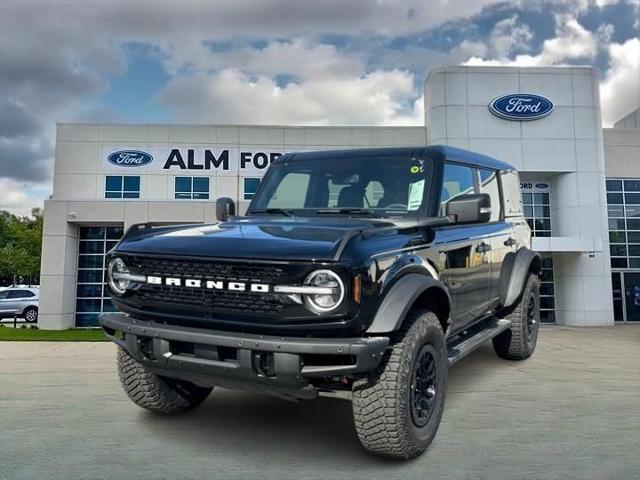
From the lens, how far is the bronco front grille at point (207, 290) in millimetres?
2631

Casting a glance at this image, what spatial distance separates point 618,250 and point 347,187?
16.6 meters

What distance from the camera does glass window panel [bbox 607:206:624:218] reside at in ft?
55.9

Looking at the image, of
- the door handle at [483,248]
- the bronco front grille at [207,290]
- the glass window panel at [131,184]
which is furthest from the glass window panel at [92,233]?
the door handle at [483,248]

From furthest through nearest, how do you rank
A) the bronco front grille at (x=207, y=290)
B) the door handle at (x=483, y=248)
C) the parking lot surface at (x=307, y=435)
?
the door handle at (x=483, y=248) < the parking lot surface at (x=307, y=435) < the bronco front grille at (x=207, y=290)

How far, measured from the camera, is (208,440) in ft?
11.0

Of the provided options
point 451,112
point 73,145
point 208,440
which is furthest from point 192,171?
point 208,440

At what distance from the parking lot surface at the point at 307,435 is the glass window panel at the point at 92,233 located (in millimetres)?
12822

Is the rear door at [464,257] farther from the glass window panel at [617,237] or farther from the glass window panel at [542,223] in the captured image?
the glass window panel at [617,237]

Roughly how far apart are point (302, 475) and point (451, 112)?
49.1ft

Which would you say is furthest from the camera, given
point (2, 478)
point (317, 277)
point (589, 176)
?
point (589, 176)

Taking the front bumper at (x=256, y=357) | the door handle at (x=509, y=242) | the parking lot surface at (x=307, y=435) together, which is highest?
the door handle at (x=509, y=242)

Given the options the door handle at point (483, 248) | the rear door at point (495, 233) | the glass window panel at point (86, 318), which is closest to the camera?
the door handle at point (483, 248)

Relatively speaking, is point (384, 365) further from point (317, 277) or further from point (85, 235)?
point (85, 235)

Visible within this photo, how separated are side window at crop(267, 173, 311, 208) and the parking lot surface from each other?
1.79 m
